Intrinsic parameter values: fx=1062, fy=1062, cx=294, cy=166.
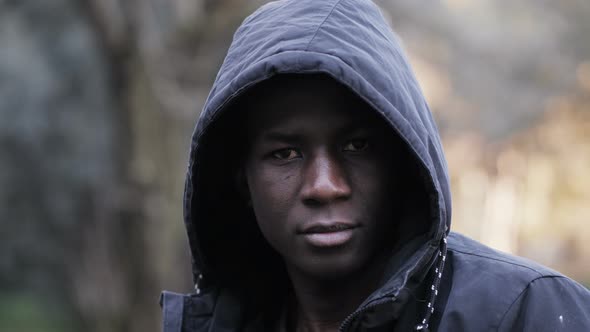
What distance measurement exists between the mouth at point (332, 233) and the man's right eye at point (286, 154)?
6.6 inches

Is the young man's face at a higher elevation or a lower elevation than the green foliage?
higher

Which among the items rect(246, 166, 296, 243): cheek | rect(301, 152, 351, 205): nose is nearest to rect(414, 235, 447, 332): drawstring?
rect(301, 152, 351, 205): nose

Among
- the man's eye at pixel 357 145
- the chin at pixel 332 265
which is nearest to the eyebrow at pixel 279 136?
the man's eye at pixel 357 145

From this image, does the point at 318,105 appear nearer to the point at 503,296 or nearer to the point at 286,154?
the point at 286,154

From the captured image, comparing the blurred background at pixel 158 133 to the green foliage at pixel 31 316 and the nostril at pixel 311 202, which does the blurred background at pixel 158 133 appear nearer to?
the green foliage at pixel 31 316

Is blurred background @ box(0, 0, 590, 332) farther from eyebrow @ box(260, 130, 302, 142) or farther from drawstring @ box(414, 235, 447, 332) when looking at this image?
drawstring @ box(414, 235, 447, 332)

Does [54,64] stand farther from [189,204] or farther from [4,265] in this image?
[189,204]

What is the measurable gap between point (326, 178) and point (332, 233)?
4.7 inches

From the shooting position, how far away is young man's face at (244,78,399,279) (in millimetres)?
2275

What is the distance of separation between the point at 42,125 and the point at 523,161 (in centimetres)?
707

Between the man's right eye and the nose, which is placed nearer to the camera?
the nose

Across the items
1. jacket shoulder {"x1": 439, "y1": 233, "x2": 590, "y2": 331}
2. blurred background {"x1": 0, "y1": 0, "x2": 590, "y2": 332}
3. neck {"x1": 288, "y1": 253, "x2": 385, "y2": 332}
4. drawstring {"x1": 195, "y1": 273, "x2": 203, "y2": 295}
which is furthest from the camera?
blurred background {"x1": 0, "y1": 0, "x2": 590, "y2": 332}

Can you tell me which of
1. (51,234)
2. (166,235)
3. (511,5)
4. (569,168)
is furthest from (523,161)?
(166,235)

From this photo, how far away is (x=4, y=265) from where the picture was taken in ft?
43.5
